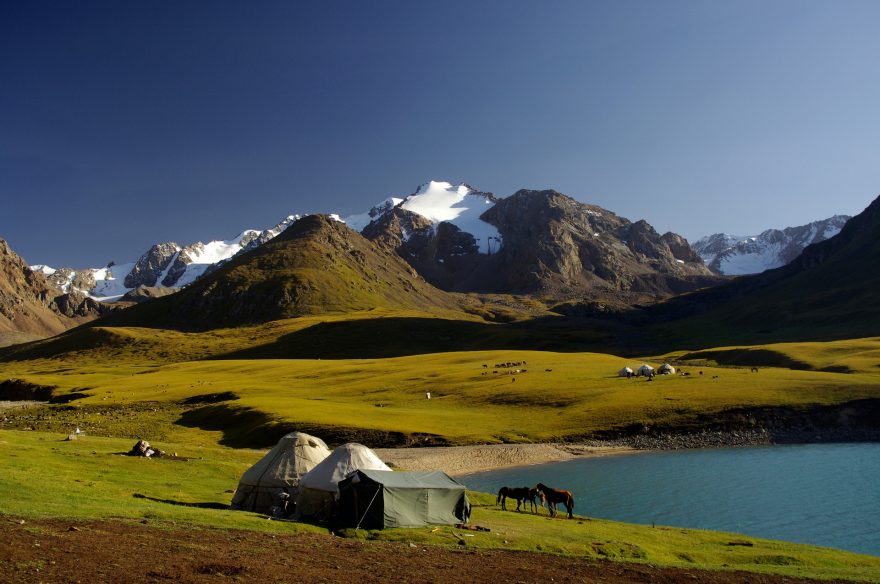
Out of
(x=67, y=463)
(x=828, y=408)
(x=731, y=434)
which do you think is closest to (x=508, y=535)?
(x=67, y=463)

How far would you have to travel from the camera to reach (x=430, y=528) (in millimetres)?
34531

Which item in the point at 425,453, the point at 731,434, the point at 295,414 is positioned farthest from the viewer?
the point at 295,414

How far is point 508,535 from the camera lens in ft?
112

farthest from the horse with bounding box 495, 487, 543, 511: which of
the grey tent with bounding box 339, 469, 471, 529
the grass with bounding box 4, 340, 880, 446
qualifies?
the grass with bounding box 4, 340, 880, 446

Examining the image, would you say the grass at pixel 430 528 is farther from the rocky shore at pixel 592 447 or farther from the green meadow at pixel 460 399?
the green meadow at pixel 460 399

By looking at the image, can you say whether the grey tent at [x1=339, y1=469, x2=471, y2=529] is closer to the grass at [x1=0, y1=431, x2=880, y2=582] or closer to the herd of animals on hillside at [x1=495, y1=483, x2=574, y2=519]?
the grass at [x1=0, y1=431, x2=880, y2=582]

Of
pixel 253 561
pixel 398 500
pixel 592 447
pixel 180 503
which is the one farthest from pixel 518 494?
pixel 592 447

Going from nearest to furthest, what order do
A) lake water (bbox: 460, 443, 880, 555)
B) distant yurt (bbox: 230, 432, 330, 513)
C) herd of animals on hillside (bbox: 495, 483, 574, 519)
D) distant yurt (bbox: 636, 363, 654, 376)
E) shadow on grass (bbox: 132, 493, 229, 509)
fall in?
1. shadow on grass (bbox: 132, 493, 229, 509)
2. distant yurt (bbox: 230, 432, 330, 513)
3. herd of animals on hillside (bbox: 495, 483, 574, 519)
4. lake water (bbox: 460, 443, 880, 555)
5. distant yurt (bbox: 636, 363, 654, 376)

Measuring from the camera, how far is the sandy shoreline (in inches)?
2635

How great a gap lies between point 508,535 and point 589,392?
67.6m

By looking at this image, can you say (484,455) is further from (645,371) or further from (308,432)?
(645,371)

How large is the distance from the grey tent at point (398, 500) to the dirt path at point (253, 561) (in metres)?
3.65

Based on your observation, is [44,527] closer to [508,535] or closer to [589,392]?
[508,535]

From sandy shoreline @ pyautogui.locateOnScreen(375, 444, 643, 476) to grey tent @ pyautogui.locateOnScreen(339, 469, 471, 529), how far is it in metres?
27.6
